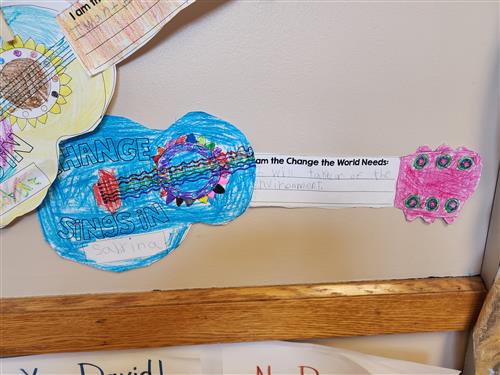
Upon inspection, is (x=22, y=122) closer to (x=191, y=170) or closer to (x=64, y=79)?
(x=64, y=79)

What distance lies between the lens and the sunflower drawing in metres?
0.41

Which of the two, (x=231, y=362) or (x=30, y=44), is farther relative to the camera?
(x=231, y=362)

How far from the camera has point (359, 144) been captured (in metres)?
0.48

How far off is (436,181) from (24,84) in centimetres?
50

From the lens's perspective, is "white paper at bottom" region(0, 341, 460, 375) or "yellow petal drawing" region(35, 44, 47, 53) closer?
"yellow petal drawing" region(35, 44, 47, 53)

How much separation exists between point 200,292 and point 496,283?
0.39 metres

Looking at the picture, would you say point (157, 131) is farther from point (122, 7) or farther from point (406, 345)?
point (406, 345)

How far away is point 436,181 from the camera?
19.5 inches

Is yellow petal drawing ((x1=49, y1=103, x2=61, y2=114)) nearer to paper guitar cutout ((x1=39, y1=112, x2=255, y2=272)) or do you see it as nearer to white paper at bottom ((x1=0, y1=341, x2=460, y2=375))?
paper guitar cutout ((x1=39, y1=112, x2=255, y2=272))

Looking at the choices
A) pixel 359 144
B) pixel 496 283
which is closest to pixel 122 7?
pixel 359 144

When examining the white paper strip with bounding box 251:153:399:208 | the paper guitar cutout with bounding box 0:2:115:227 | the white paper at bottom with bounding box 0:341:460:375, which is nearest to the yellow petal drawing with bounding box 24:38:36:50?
the paper guitar cutout with bounding box 0:2:115:227

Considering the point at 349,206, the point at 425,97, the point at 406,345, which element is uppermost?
the point at 425,97

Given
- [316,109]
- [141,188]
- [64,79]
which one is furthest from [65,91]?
[316,109]

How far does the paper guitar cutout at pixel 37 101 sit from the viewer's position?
1.33 feet
